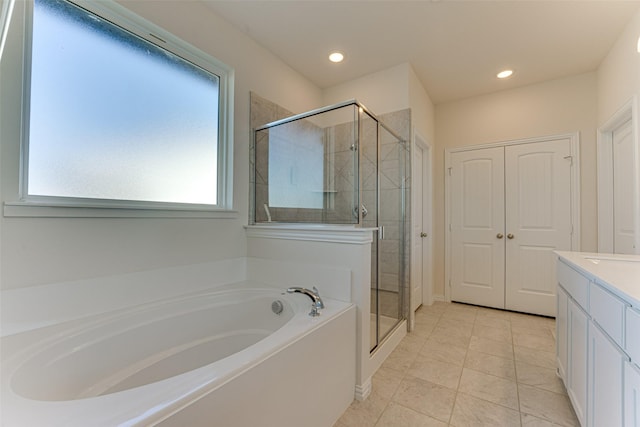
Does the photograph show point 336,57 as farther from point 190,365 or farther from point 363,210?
point 190,365

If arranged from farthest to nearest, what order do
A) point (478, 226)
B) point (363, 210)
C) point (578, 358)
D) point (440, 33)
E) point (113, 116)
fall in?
point (478, 226)
point (440, 33)
point (363, 210)
point (113, 116)
point (578, 358)

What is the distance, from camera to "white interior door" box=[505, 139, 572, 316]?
2.83 meters

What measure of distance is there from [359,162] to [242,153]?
98cm

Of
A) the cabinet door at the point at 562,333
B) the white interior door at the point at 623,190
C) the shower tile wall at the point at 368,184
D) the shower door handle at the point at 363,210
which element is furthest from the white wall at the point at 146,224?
the white interior door at the point at 623,190

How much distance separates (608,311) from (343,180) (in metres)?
1.70

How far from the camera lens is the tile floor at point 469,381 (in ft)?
4.79

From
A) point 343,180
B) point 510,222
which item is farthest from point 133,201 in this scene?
point 510,222

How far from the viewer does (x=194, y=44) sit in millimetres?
1902

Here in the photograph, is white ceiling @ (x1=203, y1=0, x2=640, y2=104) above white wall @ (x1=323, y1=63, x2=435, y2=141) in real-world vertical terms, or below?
above

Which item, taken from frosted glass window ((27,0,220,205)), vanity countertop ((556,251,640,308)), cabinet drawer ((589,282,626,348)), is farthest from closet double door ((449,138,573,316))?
frosted glass window ((27,0,220,205))

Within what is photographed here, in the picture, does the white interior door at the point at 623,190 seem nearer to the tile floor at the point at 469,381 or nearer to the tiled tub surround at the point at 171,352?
the tile floor at the point at 469,381

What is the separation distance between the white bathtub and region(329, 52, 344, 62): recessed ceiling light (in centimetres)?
217

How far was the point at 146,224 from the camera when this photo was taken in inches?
65.1

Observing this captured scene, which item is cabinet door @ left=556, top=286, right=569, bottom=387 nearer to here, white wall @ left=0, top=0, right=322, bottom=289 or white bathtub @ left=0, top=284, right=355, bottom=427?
white bathtub @ left=0, top=284, right=355, bottom=427
